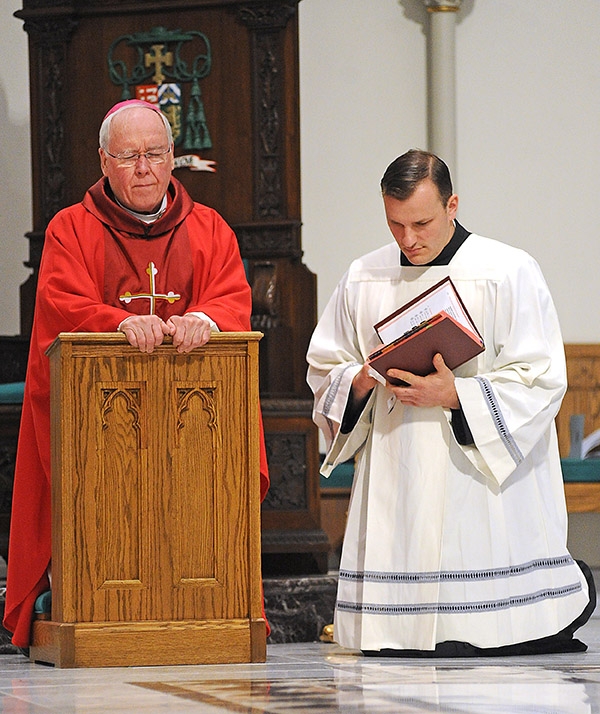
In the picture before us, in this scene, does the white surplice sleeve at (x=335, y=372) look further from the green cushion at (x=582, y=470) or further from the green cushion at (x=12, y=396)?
the green cushion at (x=582, y=470)

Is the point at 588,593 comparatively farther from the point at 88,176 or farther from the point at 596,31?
the point at 596,31

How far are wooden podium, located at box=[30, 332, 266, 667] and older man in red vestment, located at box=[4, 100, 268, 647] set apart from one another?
37 centimetres

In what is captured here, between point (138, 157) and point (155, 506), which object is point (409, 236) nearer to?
point (138, 157)

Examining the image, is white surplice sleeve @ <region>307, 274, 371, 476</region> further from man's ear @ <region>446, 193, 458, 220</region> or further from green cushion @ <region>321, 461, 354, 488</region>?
green cushion @ <region>321, 461, 354, 488</region>

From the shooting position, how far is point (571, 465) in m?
8.38

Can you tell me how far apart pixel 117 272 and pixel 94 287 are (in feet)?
0.42

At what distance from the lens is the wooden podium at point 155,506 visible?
4.17 meters

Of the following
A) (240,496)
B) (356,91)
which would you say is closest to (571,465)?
(356,91)

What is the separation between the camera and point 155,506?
4215 mm

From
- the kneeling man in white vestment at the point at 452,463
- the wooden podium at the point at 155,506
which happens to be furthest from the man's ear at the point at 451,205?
the wooden podium at the point at 155,506

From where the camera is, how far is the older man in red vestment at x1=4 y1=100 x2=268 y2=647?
4.66 metres

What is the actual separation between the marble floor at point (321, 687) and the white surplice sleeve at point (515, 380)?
0.73m

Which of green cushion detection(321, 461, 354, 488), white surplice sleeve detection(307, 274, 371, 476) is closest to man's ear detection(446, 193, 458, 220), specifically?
white surplice sleeve detection(307, 274, 371, 476)

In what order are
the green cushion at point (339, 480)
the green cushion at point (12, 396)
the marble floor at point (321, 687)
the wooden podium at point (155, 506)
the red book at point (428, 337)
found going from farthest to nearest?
1. the green cushion at point (339, 480)
2. the green cushion at point (12, 396)
3. the red book at point (428, 337)
4. the wooden podium at point (155, 506)
5. the marble floor at point (321, 687)
